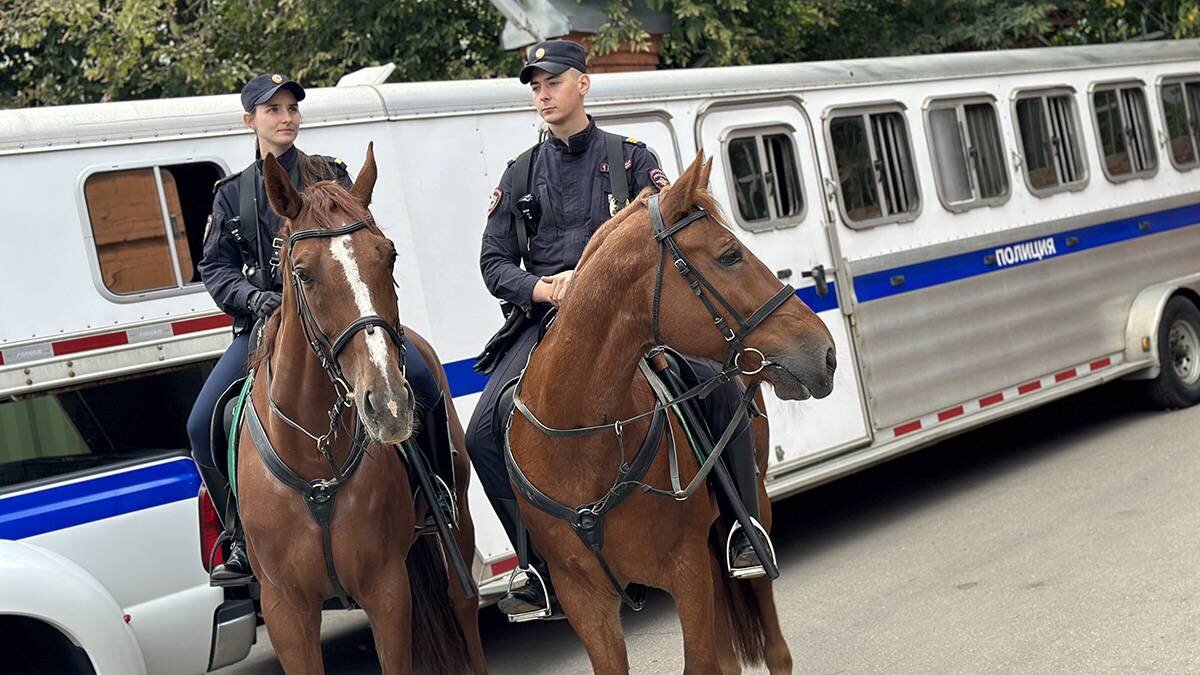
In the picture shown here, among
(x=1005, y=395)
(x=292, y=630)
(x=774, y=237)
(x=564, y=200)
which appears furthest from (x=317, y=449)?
(x=1005, y=395)

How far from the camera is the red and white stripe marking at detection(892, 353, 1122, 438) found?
362 inches

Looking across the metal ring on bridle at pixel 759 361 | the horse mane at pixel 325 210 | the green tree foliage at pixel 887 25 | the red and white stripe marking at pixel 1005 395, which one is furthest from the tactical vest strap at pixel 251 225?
the green tree foliage at pixel 887 25

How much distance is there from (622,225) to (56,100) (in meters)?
11.4

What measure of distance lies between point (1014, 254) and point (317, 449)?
6.81 meters

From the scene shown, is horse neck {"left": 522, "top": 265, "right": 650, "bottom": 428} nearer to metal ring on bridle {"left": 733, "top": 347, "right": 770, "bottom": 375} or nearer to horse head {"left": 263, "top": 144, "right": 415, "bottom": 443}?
metal ring on bridle {"left": 733, "top": 347, "right": 770, "bottom": 375}

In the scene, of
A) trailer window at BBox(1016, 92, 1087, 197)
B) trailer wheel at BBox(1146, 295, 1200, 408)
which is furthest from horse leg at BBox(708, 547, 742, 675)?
trailer wheel at BBox(1146, 295, 1200, 408)

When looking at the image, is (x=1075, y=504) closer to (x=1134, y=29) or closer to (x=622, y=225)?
(x=622, y=225)

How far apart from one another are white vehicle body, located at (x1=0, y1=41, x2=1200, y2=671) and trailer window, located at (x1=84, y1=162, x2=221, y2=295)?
0.01 m

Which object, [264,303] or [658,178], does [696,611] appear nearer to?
[658,178]

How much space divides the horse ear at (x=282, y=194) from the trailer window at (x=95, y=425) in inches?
91.6

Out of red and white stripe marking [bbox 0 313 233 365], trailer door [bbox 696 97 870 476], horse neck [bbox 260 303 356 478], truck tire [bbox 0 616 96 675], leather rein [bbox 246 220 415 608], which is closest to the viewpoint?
leather rein [bbox 246 220 415 608]

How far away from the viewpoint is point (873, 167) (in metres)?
9.21

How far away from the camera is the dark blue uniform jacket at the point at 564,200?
4961mm

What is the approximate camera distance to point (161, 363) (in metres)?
6.21
